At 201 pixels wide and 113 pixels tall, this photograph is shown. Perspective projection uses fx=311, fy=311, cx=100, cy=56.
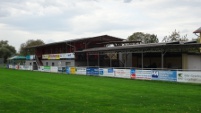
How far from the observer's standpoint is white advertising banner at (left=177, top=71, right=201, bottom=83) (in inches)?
1054

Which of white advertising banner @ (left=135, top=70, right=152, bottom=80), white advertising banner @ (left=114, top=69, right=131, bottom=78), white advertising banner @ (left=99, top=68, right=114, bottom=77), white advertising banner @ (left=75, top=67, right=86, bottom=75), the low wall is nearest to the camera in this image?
the low wall

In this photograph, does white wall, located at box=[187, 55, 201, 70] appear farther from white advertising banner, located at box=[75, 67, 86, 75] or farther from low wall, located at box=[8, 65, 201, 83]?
white advertising banner, located at box=[75, 67, 86, 75]

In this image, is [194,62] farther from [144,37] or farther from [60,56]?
[144,37]

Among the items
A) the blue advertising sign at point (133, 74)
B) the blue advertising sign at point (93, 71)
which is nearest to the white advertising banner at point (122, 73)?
the blue advertising sign at point (133, 74)

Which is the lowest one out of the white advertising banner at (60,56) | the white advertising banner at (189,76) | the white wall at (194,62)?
the white advertising banner at (189,76)

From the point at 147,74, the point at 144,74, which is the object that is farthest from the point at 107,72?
the point at 147,74

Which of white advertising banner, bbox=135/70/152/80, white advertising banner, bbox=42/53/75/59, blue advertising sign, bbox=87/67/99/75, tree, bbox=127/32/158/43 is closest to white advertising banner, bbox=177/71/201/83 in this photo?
white advertising banner, bbox=135/70/152/80

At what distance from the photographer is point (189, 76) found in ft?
89.9

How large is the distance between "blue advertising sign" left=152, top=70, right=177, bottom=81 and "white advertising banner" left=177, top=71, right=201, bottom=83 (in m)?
0.62

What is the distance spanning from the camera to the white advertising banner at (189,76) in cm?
2678

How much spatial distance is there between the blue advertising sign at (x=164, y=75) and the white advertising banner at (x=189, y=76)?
24.4 inches

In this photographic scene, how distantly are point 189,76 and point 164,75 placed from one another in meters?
3.14

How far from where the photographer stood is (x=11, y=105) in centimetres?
1376

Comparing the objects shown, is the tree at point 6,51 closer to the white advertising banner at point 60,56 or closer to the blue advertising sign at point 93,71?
the white advertising banner at point 60,56
